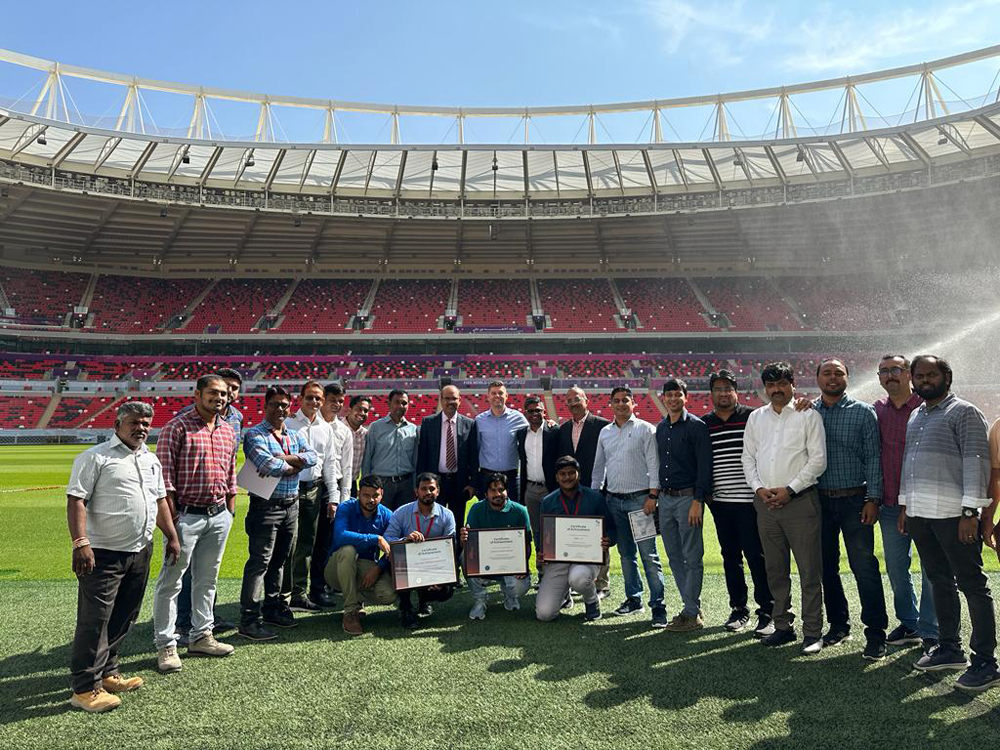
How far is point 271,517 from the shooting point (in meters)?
5.12

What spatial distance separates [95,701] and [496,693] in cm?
244

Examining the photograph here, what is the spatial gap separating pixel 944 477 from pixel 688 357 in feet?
118

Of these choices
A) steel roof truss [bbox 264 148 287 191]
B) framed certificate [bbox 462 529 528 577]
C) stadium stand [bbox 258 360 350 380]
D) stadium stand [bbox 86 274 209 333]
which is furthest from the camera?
stadium stand [bbox 86 274 209 333]

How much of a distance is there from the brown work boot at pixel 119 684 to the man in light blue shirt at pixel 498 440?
3655mm

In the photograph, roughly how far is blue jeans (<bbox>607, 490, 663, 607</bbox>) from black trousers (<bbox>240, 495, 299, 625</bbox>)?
2991 mm

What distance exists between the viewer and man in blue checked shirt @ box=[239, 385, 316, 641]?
4.99 m

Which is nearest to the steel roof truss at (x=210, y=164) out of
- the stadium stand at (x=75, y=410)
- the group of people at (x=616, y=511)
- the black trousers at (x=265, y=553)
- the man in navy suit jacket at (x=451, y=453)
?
the stadium stand at (x=75, y=410)

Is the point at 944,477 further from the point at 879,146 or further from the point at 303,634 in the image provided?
the point at 879,146

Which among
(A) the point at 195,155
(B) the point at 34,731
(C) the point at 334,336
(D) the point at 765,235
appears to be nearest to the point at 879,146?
(D) the point at 765,235

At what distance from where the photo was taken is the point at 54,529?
388 inches

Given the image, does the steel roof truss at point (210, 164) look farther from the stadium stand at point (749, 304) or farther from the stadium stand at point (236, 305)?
the stadium stand at point (749, 304)

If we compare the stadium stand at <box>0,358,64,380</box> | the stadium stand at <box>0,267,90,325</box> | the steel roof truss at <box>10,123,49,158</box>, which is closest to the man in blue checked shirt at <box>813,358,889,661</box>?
the steel roof truss at <box>10,123,49,158</box>

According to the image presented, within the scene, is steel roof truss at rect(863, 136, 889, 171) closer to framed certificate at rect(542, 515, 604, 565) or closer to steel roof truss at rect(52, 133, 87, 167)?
framed certificate at rect(542, 515, 604, 565)

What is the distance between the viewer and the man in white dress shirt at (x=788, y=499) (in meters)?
4.59
